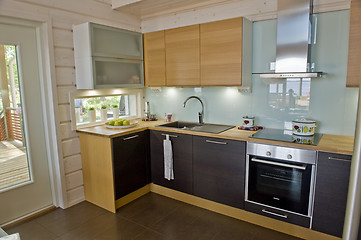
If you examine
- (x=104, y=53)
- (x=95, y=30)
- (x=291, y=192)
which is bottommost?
(x=291, y=192)

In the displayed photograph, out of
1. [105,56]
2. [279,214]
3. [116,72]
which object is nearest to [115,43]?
[105,56]

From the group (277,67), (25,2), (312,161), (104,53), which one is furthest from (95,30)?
(312,161)

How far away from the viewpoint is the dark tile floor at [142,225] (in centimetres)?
246

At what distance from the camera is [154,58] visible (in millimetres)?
3443

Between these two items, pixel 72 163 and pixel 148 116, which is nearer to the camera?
pixel 72 163

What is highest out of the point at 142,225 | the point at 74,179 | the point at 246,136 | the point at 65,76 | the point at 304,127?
the point at 65,76

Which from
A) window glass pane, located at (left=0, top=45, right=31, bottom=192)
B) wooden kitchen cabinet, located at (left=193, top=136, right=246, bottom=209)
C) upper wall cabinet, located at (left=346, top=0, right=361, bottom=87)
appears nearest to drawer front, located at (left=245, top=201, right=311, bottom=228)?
wooden kitchen cabinet, located at (left=193, top=136, right=246, bottom=209)

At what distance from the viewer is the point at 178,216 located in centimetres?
282

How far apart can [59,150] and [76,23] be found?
1.51 metres

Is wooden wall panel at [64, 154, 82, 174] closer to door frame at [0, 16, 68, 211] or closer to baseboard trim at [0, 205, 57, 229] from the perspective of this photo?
door frame at [0, 16, 68, 211]

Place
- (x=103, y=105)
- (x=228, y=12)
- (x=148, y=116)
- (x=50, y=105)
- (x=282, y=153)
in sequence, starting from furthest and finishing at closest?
(x=148, y=116), (x=103, y=105), (x=228, y=12), (x=50, y=105), (x=282, y=153)

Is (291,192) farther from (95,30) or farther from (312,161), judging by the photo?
(95,30)

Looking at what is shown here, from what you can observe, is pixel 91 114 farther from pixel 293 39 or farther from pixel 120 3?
pixel 293 39

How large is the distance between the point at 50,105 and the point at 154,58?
1432 mm
